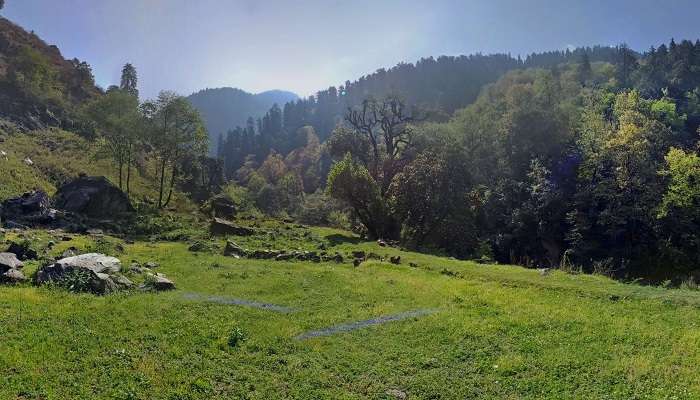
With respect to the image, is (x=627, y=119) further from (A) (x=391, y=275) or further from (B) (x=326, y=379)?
(B) (x=326, y=379)

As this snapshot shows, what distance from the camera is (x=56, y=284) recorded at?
20.7 metres

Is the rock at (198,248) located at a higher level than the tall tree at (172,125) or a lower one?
lower

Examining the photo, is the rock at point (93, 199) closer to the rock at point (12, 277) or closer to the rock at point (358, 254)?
the rock at point (358, 254)

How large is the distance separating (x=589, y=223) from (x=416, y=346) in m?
41.1

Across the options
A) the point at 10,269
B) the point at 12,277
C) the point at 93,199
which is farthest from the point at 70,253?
the point at 93,199

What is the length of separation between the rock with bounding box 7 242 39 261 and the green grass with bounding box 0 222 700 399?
679 cm

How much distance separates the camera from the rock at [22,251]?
25.9m

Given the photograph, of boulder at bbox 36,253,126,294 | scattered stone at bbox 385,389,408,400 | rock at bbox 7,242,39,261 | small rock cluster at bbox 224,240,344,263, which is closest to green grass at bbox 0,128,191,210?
rock at bbox 7,242,39,261

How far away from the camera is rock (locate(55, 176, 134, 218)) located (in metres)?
48.8

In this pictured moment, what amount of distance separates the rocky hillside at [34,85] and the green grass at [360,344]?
76.9m

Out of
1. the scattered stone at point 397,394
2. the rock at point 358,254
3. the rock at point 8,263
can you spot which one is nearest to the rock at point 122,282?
the rock at point 8,263

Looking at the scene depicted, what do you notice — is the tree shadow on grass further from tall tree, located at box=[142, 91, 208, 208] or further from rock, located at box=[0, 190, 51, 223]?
tall tree, located at box=[142, 91, 208, 208]

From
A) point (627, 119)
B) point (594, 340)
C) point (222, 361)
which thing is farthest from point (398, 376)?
point (627, 119)

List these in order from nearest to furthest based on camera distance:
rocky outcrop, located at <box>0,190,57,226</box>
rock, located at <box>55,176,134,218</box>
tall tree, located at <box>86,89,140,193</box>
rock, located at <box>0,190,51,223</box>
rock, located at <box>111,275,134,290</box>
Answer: rock, located at <box>111,275,134,290</box> < rocky outcrop, located at <box>0,190,57,226</box> < rock, located at <box>0,190,51,223</box> < rock, located at <box>55,176,134,218</box> < tall tree, located at <box>86,89,140,193</box>
